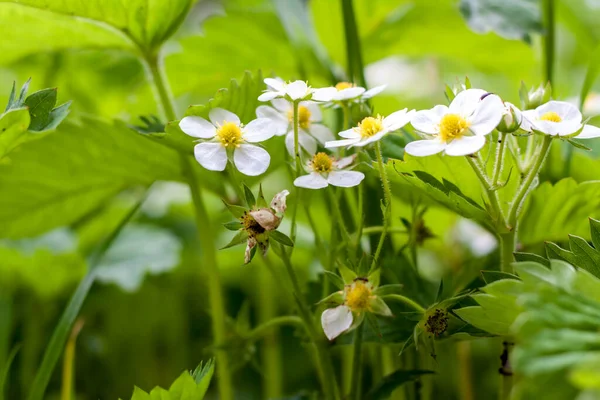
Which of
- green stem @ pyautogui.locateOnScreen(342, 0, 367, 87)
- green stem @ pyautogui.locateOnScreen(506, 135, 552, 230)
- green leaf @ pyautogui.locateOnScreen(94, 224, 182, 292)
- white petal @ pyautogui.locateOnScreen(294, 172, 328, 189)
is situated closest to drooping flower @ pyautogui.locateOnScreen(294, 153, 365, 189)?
white petal @ pyautogui.locateOnScreen(294, 172, 328, 189)

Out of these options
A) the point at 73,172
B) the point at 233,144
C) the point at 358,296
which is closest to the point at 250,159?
the point at 233,144

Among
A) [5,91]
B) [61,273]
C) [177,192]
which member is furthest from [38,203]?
[5,91]

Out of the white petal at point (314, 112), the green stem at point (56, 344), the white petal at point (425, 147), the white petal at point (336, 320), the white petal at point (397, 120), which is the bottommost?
the green stem at point (56, 344)

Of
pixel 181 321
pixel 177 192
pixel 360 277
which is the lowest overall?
pixel 181 321

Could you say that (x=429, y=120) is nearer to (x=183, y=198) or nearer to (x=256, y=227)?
(x=256, y=227)

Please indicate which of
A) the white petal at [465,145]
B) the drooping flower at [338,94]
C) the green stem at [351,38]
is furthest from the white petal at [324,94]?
the green stem at [351,38]

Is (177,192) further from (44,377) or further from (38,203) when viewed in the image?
(44,377)

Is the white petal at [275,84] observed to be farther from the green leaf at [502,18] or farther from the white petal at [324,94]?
the green leaf at [502,18]
